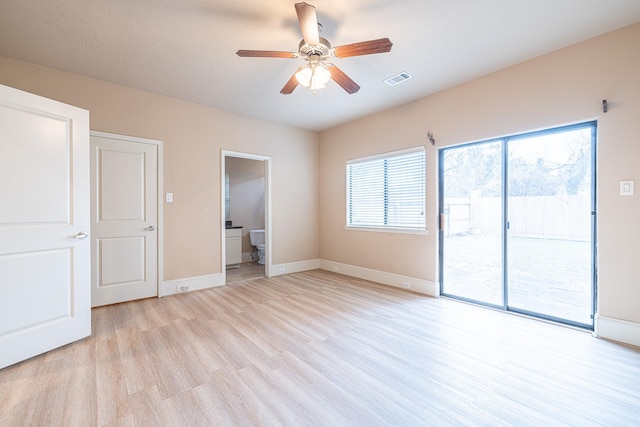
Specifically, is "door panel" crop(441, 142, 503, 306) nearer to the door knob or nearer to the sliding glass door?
the sliding glass door

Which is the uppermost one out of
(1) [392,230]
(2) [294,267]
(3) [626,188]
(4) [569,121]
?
(4) [569,121]

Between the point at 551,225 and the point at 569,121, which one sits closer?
the point at 569,121

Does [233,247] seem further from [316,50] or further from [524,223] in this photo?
[524,223]

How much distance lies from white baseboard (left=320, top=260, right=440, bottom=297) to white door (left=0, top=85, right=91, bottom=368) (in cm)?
362

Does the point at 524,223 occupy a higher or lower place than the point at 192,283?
higher

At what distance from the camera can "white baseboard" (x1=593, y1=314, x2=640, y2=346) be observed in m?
2.27

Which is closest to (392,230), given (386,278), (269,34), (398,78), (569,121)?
(386,278)

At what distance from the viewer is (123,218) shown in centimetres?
340

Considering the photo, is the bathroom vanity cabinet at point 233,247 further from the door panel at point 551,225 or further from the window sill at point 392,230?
the door panel at point 551,225

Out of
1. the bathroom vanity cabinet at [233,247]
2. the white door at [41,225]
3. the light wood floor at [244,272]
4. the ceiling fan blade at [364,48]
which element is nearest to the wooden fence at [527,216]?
the ceiling fan blade at [364,48]

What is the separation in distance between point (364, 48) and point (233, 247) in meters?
4.56

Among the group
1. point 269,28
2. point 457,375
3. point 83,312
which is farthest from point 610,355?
point 83,312

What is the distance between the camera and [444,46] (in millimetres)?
2547

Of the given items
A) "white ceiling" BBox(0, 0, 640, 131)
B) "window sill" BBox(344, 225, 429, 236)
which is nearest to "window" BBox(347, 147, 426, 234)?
"window sill" BBox(344, 225, 429, 236)
